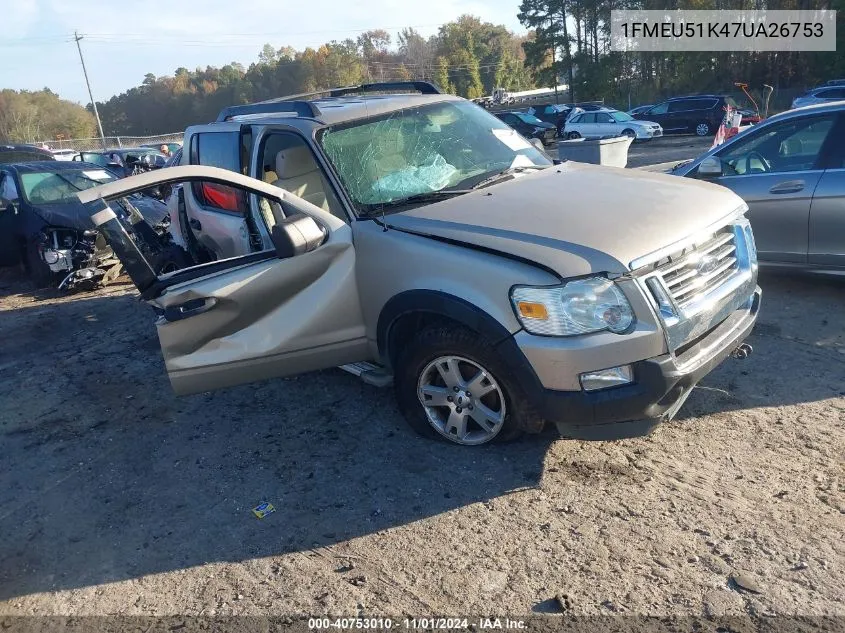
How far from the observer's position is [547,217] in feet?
11.1

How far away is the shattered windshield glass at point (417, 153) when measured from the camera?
158 inches

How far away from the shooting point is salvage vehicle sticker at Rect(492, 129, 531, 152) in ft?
15.2

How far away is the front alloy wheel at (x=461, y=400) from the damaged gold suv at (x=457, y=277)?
11 millimetres

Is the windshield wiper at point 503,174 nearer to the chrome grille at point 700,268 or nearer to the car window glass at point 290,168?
the car window glass at point 290,168

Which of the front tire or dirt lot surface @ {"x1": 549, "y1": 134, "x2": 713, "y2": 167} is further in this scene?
dirt lot surface @ {"x1": 549, "y1": 134, "x2": 713, "y2": 167}

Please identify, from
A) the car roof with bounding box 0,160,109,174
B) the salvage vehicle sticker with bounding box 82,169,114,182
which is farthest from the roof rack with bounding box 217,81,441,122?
the salvage vehicle sticker with bounding box 82,169,114,182

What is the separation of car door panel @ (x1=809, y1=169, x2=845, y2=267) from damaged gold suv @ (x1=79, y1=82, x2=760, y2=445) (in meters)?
1.83

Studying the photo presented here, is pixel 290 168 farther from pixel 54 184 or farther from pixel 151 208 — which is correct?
pixel 54 184

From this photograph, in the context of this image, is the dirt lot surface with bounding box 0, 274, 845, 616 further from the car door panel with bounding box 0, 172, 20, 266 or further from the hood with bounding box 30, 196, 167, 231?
the car door panel with bounding box 0, 172, 20, 266

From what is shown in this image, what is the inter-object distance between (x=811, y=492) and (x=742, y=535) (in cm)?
52

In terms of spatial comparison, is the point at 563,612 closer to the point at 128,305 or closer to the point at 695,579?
the point at 695,579

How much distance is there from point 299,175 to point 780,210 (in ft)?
13.0

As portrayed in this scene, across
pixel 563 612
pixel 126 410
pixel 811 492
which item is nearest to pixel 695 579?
pixel 563 612

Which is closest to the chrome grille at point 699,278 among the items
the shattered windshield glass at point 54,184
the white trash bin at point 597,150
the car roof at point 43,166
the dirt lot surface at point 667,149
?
the white trash bin at point 597,150
